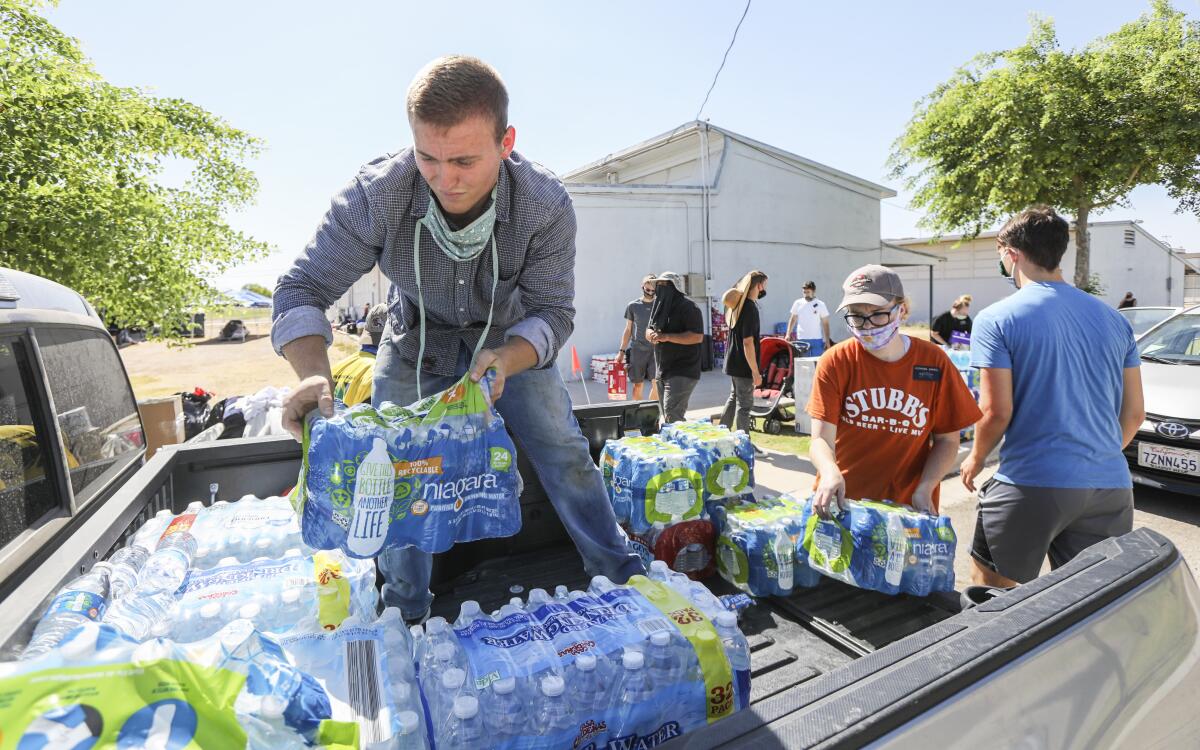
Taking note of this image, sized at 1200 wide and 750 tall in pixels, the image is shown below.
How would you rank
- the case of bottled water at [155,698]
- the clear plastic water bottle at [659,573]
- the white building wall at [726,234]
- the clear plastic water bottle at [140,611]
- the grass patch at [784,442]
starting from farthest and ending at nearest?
the white building wall at [726,234]
the grass patch at [784,442]
the clear plastic water bottle at [659,573]
the clear plastic water bottle at [140,611]
the case of bottled water at [155,698]

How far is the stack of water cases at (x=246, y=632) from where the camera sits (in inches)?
37.0

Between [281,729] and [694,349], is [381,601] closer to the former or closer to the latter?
[281,729]

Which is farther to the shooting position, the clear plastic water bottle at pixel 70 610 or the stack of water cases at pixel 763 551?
the stack of water cases at pixel 763 551

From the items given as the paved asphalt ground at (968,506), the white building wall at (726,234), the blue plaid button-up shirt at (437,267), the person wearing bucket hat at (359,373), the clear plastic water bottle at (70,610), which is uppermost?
the white building wall at (726,234)

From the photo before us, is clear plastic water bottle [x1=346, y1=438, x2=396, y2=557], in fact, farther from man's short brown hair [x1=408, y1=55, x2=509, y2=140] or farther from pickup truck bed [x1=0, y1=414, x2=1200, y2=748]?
man's short brown hair [x1=408, y1=55, x2=509, y2=140]

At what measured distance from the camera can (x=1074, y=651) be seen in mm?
1485

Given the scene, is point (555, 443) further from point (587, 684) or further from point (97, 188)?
point (97, 188)

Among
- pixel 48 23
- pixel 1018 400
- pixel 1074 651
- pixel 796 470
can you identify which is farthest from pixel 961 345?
pixel 48 23

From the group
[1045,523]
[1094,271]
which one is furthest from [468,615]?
[1094,271]

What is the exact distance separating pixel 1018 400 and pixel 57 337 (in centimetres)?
379

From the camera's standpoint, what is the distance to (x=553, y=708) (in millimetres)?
1474

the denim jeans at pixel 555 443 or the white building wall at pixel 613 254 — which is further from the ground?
the white building wall at pixel 613 254

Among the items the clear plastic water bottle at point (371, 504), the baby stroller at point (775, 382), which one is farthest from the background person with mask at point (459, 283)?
the baby stroller at point (775, 382)

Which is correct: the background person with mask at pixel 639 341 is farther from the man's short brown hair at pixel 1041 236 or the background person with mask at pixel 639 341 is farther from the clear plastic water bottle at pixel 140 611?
the clear plastic water bottle at pixel 140 611
